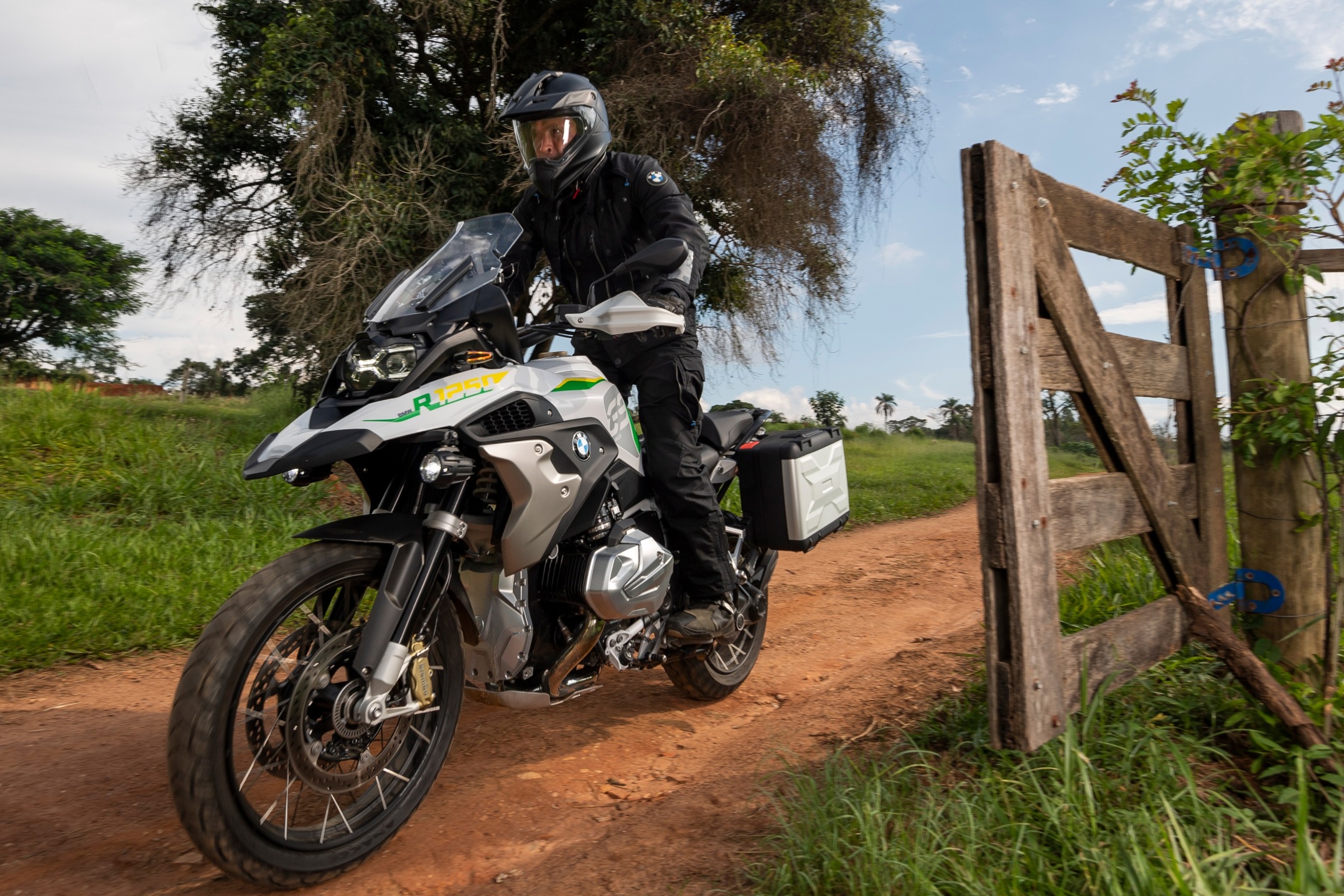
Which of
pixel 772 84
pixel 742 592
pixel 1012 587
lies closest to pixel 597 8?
pixel 772 84

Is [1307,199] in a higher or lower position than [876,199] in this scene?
lower

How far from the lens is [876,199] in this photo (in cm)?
1341

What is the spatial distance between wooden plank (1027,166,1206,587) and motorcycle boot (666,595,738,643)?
1320 millimetres

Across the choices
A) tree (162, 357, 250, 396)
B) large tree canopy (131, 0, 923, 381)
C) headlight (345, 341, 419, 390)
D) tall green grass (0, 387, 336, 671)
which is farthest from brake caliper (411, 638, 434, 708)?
tree (162, 357, 250, 396)

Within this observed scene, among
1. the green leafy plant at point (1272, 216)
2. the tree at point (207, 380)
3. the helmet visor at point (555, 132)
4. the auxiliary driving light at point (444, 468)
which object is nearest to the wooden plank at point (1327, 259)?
the green leafy plant at point (1272, 216)

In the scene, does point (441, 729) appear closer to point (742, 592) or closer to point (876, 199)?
point (742, 592)

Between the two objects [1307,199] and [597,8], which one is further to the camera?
[597,8]

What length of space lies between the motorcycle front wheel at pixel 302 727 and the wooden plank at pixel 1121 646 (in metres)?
1.96

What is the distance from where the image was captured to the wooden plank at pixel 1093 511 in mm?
2889

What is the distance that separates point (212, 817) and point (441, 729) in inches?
27.3

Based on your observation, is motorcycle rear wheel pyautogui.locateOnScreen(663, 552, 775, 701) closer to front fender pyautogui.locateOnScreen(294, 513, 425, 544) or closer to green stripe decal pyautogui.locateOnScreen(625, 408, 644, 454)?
green stripe decal pyautogui.locateOnScreen(625, 408, 644, 454)

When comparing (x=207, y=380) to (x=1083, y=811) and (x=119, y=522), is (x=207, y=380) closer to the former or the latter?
(x=119, y=522)

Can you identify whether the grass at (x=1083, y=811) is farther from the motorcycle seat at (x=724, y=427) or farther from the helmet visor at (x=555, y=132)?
the helmet visor at (x=555, y=132)

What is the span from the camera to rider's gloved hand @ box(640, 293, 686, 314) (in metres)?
3.10
